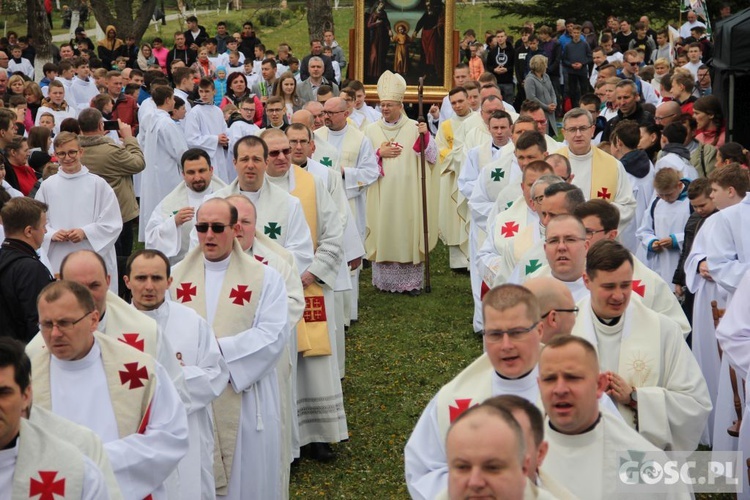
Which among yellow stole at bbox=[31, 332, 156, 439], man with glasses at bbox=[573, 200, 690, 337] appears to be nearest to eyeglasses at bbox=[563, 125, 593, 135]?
man with glasses at bbox=[573, 200, 690, 337]

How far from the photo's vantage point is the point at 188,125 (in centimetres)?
1473

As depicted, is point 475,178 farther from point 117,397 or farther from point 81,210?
point 117,397

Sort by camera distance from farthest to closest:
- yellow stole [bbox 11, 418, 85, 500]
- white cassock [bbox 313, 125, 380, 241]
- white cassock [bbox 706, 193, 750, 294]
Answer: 1. white cassock [bbox 313, 125, 380, 241]
2. white cassock [bbox 706, 193, 750, 294]
3. yellow stole [bbox 11, 418, 85, 500]

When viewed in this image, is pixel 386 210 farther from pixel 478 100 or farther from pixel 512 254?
pixel 512 254

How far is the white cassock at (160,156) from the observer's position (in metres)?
14.2

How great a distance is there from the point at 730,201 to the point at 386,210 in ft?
19.5

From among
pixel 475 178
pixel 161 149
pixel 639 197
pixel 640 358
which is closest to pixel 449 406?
pixel 640 358

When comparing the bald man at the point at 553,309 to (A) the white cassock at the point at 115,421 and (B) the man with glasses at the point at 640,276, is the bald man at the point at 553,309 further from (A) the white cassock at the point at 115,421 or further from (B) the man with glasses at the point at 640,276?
(A) the white cassock at the point at 115,421

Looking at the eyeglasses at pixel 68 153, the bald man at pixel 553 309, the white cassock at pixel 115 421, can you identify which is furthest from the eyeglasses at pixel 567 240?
the eyeglasses at pixel 68 153

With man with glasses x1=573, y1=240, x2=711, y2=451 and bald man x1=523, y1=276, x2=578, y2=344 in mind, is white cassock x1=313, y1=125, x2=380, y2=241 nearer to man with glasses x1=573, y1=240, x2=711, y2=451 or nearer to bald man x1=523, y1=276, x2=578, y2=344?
man with glasses x1=573, y1=240, x2=711, y2=451

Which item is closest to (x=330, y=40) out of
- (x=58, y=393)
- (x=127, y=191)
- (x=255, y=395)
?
(x=127, y=191)

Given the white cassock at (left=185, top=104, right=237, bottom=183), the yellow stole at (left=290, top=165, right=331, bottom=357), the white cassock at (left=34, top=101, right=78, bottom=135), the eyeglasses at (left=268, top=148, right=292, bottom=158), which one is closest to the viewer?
the yellow stole at (left=290, top=165, right=331, bottom=357)

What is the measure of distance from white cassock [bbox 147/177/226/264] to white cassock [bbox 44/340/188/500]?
3407 mm

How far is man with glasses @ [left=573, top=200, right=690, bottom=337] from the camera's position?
21.2 ft
